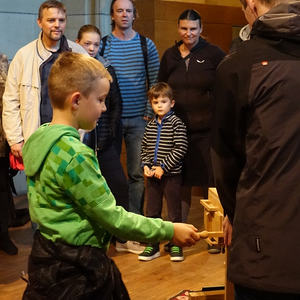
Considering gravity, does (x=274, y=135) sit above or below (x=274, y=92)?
below

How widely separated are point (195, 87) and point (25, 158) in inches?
114

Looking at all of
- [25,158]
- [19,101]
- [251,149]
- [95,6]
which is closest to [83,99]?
[25,158]

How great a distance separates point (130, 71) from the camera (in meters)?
5.21

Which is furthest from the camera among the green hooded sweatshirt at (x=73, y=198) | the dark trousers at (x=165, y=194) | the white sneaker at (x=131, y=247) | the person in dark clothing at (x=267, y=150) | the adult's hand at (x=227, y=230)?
the white sneaker at (x=131, y=247)

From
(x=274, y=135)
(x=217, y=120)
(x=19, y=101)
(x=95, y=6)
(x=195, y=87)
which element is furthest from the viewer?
(x=95, y=6)

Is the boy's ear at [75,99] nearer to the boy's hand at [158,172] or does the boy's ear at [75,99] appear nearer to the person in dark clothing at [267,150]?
the person in dark clothing at [267,150]

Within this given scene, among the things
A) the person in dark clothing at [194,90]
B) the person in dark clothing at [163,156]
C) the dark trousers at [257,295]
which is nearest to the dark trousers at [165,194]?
the person in dark clothing at [163,156]

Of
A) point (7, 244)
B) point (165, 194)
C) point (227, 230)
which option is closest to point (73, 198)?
point (227, 230)

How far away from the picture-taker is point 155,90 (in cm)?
490

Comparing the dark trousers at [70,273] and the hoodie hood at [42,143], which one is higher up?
the hoodie hood at [42,143]

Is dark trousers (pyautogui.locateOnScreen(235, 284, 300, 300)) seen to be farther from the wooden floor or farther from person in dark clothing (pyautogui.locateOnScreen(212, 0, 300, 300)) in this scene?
the wooden floor

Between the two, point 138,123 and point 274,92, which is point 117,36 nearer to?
point 138,123

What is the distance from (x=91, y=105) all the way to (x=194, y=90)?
2.83 m

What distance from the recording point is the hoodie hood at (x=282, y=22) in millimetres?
2008
